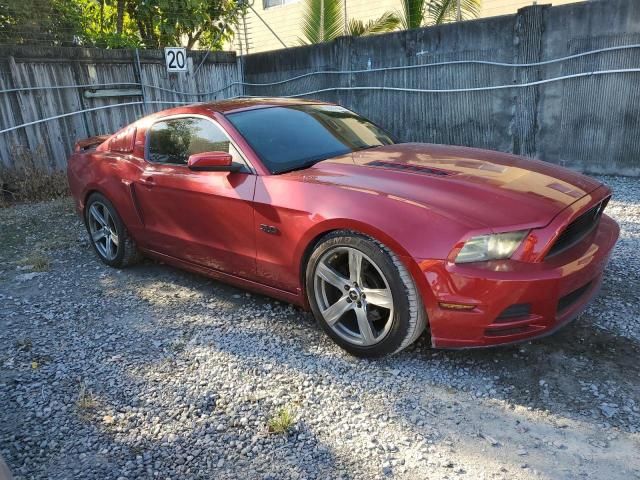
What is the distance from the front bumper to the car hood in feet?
0.78

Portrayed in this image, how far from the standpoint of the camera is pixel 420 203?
2.77 meters

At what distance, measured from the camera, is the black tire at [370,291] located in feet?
9.02

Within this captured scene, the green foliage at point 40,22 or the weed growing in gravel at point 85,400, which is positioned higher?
the green foliage at point 40,22

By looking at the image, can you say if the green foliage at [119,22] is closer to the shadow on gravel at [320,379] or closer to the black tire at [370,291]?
the shadow on gravel at [320,379]

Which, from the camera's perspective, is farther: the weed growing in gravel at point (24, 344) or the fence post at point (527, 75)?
the fence post at point (527, 75)

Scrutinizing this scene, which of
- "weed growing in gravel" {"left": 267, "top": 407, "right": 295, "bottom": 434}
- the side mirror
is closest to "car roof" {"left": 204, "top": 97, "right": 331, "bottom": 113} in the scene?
the side mirror

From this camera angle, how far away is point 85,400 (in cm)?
279

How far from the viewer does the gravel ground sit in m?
2.29

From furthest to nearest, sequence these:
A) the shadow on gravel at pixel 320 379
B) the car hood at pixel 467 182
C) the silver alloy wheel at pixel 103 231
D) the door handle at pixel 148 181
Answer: the silver alloy wheel at pixel 103 231 < the door handle at pixel 148 181 < the car hood at pixel 467 182 < the shadow on gravel at pixel 320 379

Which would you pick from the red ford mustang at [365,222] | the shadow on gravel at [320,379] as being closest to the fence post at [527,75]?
the red ford mustang at [365,222]

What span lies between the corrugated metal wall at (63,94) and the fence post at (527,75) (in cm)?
618

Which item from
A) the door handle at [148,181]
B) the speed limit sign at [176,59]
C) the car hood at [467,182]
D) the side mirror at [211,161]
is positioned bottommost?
the door handle at [148,181]

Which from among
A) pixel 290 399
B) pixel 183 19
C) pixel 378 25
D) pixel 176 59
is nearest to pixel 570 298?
pixel 290 399

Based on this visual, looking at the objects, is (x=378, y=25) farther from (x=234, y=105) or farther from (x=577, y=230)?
(x=577, y=230)
